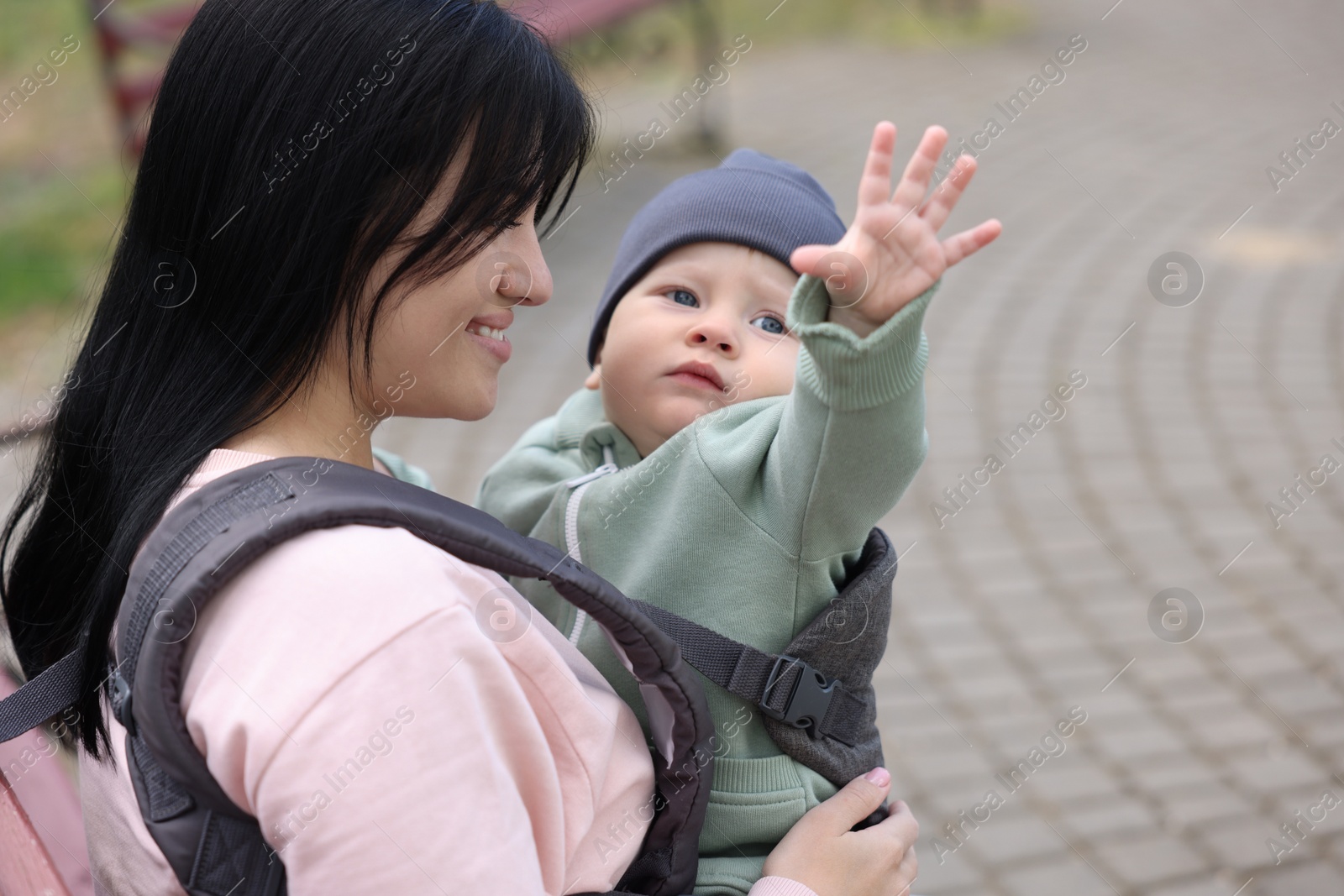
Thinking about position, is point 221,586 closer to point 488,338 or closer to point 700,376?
point 488,338

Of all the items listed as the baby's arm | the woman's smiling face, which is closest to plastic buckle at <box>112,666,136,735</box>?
the woman's smiling face

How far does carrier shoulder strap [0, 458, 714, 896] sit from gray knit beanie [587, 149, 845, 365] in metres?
0.76

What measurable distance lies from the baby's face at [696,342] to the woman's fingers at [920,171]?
482mm

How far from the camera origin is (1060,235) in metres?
6.19

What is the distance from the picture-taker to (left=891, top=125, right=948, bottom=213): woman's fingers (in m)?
1.22

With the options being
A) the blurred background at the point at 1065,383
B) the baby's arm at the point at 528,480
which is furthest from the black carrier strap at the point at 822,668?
the blurred background at the point at 1065,383

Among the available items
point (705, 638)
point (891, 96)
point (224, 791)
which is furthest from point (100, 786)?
point (891, 96)

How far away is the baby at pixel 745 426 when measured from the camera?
1.25m

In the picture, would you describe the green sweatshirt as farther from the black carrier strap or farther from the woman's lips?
the woman's lips

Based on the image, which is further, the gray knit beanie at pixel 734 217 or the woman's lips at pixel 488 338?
the gray knit beanie at pixel 734 217

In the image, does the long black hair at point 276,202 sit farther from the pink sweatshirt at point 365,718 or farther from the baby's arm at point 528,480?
the baby's arm at point 528,480

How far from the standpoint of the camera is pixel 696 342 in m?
1.76

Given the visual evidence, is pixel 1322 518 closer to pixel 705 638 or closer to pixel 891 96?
pixel 705 638

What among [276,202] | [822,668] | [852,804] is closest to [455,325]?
[276,202]
